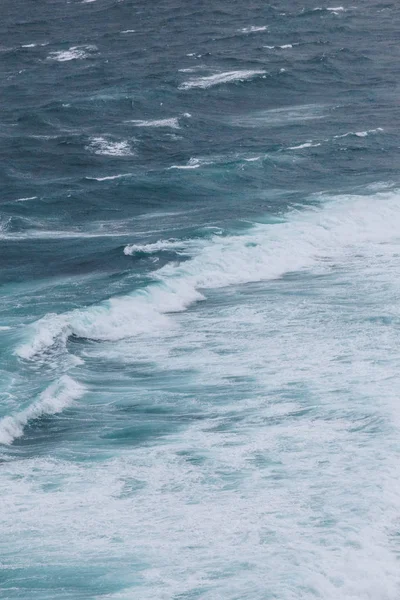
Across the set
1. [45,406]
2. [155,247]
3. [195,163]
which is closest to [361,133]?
[195,163]

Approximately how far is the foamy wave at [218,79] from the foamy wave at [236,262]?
43.6ft

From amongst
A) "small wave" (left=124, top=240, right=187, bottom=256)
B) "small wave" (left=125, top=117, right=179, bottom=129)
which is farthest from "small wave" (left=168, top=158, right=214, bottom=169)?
"small wave" (left=124, top=240, right=187, bottom=256)

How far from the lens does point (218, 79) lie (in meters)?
35.5

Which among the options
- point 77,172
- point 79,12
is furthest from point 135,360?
point 79,12

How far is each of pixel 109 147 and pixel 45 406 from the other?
15136 mm

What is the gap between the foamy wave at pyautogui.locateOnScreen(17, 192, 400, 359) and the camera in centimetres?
1631

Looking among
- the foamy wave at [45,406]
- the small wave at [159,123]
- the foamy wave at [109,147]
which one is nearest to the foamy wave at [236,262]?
the foamy wave at [45,406]

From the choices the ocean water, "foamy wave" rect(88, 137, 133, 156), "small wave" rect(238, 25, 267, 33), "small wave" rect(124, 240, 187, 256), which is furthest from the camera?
"small wave" rect(238, 25, 267, 33)

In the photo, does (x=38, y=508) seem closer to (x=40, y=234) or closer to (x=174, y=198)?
(x=40, y=234)

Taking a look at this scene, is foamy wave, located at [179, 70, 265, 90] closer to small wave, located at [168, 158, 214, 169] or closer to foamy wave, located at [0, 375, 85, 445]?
small wave, located at [168, 158, 214, 169]

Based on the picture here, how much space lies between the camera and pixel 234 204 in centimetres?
2286

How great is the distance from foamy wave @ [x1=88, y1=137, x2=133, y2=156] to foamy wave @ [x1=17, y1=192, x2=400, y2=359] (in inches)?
276

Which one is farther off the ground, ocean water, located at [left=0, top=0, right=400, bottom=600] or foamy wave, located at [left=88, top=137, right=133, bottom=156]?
foamy wave, located at [left=88, top=137, right=133, bottom=156]

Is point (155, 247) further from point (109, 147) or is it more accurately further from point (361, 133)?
point (361, 133)
